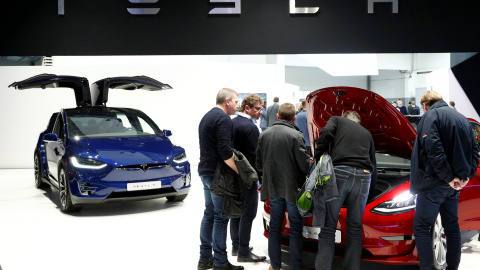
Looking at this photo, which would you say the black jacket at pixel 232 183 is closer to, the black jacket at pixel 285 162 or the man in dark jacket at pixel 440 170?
the black jacket at pixel 285 162

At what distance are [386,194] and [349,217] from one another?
0.42 meters

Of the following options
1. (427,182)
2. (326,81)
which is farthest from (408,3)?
(326,81)

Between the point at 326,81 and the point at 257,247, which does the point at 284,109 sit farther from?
the point at 326,81

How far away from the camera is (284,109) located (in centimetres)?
398

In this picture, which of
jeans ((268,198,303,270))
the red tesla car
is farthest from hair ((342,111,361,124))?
jeans ((268,198,303,270))

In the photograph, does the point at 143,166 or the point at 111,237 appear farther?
the point at 143,166

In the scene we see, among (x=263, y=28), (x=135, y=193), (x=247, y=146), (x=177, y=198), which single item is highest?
(x=263, y=28)

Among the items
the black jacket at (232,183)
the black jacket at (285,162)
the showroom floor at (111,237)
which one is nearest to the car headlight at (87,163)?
the showroom floor at (111,237)

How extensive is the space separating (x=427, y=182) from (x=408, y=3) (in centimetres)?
273

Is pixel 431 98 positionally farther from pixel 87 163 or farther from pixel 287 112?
pixel 87 163

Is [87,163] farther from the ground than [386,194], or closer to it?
closer to it

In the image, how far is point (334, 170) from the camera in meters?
3.64

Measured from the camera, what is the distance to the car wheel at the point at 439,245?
12.3ft

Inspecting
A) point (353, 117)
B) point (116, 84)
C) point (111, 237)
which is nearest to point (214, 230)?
point (353, 117)
